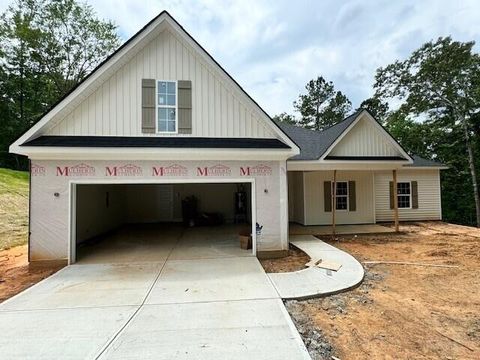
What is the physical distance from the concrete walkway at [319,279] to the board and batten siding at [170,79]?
3.78m

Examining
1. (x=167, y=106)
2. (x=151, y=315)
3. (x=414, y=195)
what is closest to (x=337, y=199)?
(x=414, y=195)

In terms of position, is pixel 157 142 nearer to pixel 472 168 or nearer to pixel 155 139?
pixel 155 139

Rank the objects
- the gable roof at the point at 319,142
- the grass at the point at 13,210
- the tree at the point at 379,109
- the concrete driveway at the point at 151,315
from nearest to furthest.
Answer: the concrete driveway at the point at 151,315
the grass at the point at 13,210
the gable roof at the point at 319,142
the tree at the point at 379,109

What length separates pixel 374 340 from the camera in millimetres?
3664

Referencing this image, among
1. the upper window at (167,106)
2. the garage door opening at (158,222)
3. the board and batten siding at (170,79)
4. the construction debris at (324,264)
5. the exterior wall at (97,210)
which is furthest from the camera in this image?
the exterior wall at (97,210)

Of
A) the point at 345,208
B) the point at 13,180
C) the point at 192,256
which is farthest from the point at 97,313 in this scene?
the point at 13,180

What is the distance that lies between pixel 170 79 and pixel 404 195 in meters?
13.5

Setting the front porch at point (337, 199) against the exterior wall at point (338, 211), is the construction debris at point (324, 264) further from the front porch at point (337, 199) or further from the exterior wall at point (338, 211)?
the exterior wall at point (338, 211)

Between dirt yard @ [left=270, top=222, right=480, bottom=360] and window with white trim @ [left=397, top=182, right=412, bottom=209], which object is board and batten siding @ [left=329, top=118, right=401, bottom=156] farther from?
window with white trim @ [left=397, top=182, right=412, bottom=209]

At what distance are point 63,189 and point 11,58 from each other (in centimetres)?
3179

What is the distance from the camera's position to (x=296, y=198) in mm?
14031

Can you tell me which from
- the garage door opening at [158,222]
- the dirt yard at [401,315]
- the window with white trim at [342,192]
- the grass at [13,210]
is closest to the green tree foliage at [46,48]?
the grass at [13,210]

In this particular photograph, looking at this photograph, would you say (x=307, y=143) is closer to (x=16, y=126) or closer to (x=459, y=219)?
(x=459, y=219)

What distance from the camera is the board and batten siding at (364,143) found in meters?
10.7
